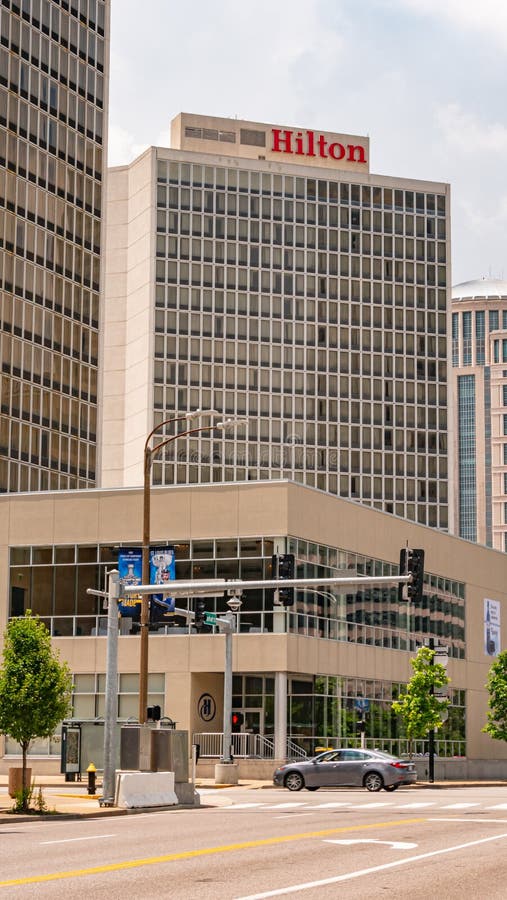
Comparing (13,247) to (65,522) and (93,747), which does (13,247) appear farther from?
(93,747)

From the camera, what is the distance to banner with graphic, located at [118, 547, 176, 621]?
46.5m

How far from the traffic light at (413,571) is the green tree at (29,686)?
856 cm

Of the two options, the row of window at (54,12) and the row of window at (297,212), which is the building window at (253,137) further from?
the row of window at (54,12)

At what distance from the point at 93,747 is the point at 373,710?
2096cm

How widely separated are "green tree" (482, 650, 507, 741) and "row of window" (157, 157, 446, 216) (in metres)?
70.4

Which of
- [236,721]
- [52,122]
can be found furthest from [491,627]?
[52,122]

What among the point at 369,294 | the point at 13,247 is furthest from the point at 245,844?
the point at 369,294

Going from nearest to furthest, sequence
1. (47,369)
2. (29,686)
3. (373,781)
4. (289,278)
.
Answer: (29,686)
(373,781)
(47,369)
(289,278)

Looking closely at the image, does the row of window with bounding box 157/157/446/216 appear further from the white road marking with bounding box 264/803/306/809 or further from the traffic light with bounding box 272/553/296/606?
the white road marking with bounding box 264/803/306/809

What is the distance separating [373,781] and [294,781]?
281 cm

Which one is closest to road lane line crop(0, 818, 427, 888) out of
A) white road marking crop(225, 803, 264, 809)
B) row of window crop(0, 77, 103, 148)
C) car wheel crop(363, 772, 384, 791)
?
white road marking crop(225, 803, 264, 809)

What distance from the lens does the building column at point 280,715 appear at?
2470 inches

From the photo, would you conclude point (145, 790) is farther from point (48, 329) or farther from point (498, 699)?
point (48, 329)

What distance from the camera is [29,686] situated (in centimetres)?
3534
